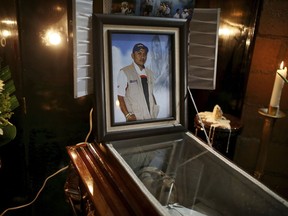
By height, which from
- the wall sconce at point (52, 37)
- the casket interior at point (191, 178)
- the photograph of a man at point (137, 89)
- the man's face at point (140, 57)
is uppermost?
the wall sconce at point (52, 37)

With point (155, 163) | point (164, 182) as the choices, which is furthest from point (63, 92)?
point (164, 182)

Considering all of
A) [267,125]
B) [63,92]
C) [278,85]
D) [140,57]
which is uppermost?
[140,57]

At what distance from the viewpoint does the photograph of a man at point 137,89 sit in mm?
1291

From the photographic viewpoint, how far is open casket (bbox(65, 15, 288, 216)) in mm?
1009

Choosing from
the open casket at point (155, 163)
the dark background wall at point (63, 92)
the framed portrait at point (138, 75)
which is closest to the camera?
the open casket at point (155, 163)

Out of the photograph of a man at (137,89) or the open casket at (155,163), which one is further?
the photograph of a man at (137,89)

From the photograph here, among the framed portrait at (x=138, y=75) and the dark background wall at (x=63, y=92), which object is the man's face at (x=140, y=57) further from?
the dark background wall at (x=63, y=92)

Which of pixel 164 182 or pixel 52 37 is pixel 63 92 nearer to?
pixel 52 37

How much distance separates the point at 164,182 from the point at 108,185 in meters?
0.31

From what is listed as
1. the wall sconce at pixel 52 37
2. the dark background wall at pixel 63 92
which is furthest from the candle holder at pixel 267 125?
the wall sconce at pixel 52 37

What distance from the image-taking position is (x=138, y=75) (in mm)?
1335

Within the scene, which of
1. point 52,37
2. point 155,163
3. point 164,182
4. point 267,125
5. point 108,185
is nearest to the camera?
point 108,185

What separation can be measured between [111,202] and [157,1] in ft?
3.24

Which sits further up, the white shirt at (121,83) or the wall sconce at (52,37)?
the wall sconce at (52,37)
